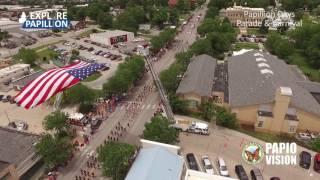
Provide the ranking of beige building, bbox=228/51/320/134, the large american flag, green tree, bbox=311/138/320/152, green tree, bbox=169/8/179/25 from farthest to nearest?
green tree, bbox=169/8/179/25
beige building, bbox=228/51/320/134
green tree, bbox=311/138/320/152
the large american flag

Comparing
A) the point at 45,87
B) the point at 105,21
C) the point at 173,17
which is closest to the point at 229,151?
the point at 45,87

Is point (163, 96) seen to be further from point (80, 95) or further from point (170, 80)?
point (80, 95)

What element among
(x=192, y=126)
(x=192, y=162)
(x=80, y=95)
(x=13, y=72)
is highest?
(x=80, y=95)

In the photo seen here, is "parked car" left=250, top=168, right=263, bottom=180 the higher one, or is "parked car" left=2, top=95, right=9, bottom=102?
"parked car" left=250, top=168, right=263, bottom=180

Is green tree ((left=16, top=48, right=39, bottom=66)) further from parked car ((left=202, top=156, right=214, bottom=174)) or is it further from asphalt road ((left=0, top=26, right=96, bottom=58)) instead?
parked car ((left=202, top=156, right=214, bottom=174))

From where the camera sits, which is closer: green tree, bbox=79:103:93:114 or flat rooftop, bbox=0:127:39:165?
flat rooftop, bbox=0:127:39:165

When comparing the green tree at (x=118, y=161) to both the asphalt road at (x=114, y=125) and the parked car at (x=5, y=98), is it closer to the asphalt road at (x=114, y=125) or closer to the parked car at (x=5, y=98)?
the asphalt road at (x=114, y=125)

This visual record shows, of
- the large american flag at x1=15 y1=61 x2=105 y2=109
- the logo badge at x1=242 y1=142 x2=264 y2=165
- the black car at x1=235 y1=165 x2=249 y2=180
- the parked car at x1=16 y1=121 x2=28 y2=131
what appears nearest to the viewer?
the black car at x1=235 y1=165 x2=249 y2=180

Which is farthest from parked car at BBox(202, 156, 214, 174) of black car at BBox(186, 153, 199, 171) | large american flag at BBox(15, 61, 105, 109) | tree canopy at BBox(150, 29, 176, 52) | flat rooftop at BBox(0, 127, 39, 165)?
tree canopy at BBox(150, 29, 176, 52)
